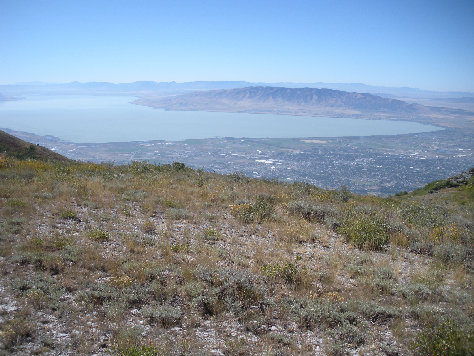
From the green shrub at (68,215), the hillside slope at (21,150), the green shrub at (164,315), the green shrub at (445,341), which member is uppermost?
the hillside slope at (21,150)

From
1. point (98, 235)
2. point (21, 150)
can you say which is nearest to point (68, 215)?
point (98, 235)

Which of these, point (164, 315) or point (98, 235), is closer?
point (164, 315)

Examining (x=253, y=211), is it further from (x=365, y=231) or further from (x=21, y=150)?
(x=21, y=150)

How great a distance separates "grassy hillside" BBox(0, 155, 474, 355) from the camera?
4.45 metres

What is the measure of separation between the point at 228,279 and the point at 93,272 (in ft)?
8.94

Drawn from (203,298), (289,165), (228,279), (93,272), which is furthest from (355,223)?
(289,165)

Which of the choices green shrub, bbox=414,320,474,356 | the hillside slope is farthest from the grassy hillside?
the hillside slope

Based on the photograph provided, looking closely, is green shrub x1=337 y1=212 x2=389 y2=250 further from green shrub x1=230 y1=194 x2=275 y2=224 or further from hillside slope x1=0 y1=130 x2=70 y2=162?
hillside slope x1=0 y1=130 x2=70 y2=162

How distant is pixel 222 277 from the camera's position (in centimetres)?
600

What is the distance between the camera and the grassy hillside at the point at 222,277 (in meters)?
4.45

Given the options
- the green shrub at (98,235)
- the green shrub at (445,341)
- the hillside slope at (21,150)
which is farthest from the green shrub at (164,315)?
the hillside slope at (21,150)

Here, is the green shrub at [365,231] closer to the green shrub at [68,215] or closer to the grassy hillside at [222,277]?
the grassy hillside at [222,277]

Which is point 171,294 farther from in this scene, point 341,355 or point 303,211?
point 303,211

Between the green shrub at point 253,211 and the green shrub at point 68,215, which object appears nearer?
the green shrub at point 68,215
